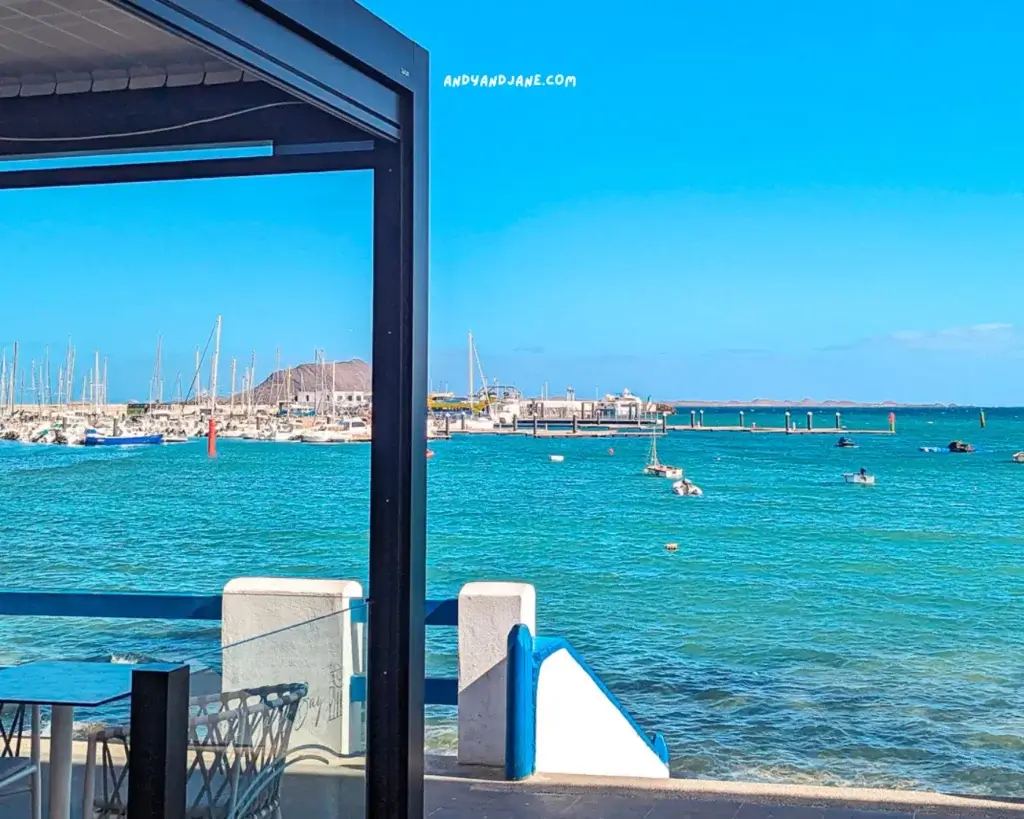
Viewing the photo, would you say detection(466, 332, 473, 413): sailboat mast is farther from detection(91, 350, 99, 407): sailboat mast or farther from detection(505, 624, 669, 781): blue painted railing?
detection(505, 624, 669, 781): blue painted railing

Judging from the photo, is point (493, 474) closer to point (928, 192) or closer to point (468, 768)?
point (928, 192)

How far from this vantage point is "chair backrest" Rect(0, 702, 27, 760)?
1.75m

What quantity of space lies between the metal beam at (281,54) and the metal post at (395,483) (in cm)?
15

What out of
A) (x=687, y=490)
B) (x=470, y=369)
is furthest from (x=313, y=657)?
(x=470, y=369)

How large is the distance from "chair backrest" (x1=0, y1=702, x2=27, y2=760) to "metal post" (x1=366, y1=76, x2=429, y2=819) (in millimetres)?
906

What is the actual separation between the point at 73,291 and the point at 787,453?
124 feet

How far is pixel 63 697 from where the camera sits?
5.63ft

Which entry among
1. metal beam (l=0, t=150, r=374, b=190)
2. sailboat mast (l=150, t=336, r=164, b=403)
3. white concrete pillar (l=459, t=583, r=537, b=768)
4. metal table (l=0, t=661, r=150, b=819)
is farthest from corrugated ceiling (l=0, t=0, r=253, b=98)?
sailboat mast (l=150, t=336, r=164, b=403)

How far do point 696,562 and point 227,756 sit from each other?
28392mm

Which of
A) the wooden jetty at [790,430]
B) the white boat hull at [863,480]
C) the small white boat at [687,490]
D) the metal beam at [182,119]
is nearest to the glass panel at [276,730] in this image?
the metal beam at [182,119]

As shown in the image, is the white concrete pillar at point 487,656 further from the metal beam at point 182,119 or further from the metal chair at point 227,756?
the metal beam at point 182,119

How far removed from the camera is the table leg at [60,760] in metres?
1.71

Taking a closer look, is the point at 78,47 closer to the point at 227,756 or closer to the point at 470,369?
the point at 227,756

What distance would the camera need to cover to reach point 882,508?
129 ft
